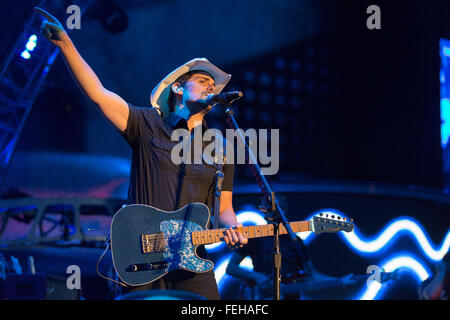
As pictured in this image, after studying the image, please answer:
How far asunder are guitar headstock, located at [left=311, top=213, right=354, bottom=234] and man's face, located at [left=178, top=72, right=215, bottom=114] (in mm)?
1120

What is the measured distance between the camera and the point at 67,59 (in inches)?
86.5

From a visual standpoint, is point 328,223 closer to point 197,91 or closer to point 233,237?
point 233,237

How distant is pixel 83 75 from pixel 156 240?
3.24 ft

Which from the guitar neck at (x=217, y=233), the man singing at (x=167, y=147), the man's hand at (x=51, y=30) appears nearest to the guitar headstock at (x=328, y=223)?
the guitar neck at (x=217, y=233)

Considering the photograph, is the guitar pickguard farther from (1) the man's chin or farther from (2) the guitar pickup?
(1) the man's chin

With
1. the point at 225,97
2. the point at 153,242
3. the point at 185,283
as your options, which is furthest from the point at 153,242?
the point at 225,97

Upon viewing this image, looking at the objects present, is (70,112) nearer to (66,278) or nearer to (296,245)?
(66,278)

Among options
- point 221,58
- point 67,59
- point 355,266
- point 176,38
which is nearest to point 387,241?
point 355,266

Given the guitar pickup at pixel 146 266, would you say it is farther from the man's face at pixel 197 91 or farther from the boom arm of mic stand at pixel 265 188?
the man's face at pixel 197 91

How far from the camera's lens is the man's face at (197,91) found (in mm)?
2797

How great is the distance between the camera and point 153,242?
7.95 feet

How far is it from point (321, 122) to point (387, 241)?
102 inches

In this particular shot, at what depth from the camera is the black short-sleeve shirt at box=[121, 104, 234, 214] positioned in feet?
8.30
